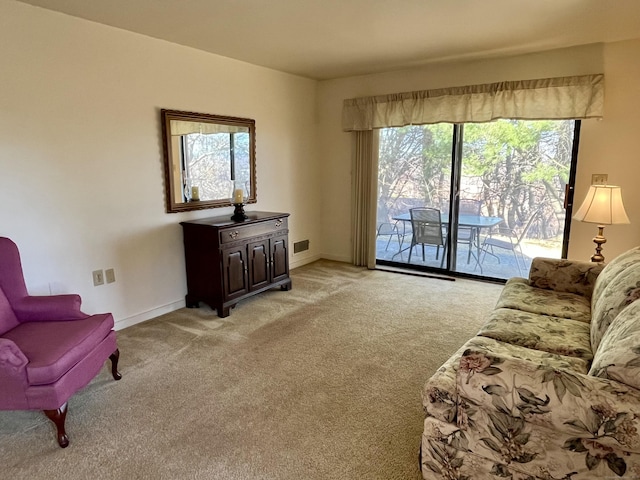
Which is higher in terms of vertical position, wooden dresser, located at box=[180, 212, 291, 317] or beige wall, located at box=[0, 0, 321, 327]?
beige wall, located at box=[0, 0, 321, 327]

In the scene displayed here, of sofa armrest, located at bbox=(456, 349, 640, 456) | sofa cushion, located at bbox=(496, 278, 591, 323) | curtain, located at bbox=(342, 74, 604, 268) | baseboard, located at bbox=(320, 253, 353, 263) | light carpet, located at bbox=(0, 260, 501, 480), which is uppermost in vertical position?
curtain, located at bbox=(342, 74, 604, 268)

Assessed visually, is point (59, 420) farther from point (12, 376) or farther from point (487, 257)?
point (487, 257)

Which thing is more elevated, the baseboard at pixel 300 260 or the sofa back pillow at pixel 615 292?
the sofa back pillow at pixel 615 292

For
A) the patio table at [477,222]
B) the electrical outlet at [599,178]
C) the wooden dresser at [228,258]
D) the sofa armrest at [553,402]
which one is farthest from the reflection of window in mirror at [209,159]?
the electrical outlet at [599,178]

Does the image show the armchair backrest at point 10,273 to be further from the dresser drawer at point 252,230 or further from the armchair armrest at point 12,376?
the dresser drawer at point 252,230

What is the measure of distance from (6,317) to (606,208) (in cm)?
415

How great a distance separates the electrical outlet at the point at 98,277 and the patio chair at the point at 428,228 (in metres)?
3.43

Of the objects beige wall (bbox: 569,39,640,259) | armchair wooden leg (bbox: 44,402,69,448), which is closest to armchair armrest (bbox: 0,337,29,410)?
armchair wooden leg (bbox: 44,402,69,448)

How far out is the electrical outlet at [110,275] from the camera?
10.7ft

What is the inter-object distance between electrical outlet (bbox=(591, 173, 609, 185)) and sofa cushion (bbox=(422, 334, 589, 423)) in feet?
8.63

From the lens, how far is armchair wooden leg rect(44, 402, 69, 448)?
1.95 metres

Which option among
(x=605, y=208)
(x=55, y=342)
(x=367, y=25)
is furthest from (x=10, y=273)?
(x=605, y=208)

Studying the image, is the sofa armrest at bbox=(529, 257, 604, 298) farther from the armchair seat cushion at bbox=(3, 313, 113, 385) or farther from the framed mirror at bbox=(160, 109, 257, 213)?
the armchair seat cushion at bbox=(3, 313, 113, 385)

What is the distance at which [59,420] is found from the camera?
6.43 feet
